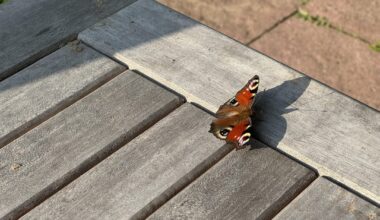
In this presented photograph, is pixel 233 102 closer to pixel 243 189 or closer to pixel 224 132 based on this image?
pixel 224 132

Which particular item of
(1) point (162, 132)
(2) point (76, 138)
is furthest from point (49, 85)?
(1) point (162, 132)

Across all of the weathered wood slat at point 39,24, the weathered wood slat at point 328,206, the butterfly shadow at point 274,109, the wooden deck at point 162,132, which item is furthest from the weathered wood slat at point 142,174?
the weathered wood slat at point 39,24

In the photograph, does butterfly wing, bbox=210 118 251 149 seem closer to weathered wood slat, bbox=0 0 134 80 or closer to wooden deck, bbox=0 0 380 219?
wooden deck, bbox=0 0 380 219

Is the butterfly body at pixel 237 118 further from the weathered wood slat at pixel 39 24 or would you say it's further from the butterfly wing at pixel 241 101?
the weathered wood slat at pixel 39 24

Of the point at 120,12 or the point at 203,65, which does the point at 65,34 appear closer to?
the point at 120,12

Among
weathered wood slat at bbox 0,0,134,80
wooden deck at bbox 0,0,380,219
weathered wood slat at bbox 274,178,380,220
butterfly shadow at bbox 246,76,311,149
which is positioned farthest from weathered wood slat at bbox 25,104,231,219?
weathered wood slat at bbox 0,0,134,80

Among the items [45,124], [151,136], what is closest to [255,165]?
[151,136]
